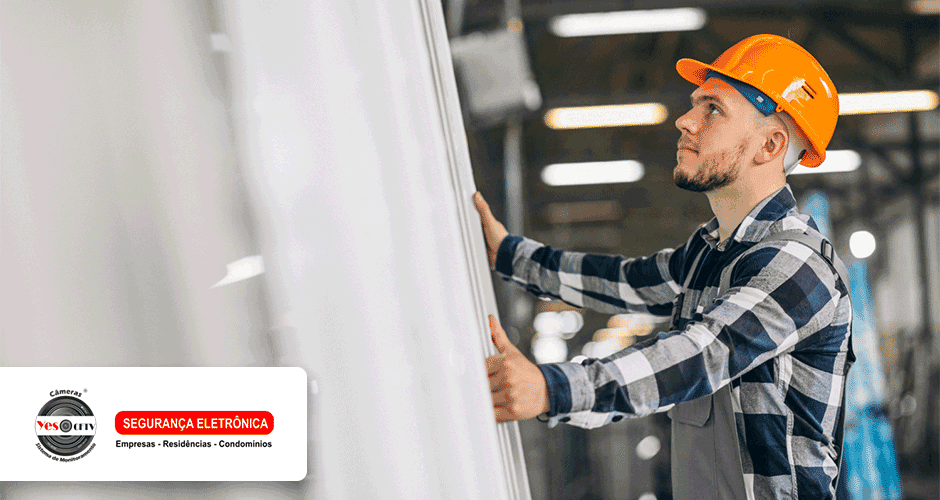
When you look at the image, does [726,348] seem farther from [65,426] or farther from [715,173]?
[65,426]

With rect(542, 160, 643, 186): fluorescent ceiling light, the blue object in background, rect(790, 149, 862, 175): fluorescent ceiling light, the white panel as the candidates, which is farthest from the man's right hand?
rect(542, 160, 643, 186): fluorescent ceiling light

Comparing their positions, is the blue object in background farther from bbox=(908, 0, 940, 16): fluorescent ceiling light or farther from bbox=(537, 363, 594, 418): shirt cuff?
bbox=(537, 363, 594, 418): shirt cuff

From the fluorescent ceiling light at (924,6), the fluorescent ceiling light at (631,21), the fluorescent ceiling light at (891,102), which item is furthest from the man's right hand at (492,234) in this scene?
the fluorescent ceiling light at (924,6)

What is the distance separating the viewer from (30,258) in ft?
1.31

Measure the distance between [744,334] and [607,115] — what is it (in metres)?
6.12

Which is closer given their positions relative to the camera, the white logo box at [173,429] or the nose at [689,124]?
the white logo box at [173,429]

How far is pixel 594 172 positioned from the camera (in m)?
8.95

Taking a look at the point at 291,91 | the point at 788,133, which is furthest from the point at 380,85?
the point at 788,133

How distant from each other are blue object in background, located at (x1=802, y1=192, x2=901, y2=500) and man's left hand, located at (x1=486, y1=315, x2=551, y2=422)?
5.54m

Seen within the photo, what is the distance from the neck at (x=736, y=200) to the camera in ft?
3.40

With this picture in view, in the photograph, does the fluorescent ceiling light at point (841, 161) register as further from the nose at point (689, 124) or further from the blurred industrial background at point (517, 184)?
the nose at point (689, 124)

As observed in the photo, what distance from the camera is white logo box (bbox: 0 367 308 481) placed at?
0.39 meters

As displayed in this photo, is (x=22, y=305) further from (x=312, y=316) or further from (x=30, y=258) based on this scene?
(x=312, y=316)

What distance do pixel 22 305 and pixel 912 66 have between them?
7.76 m
